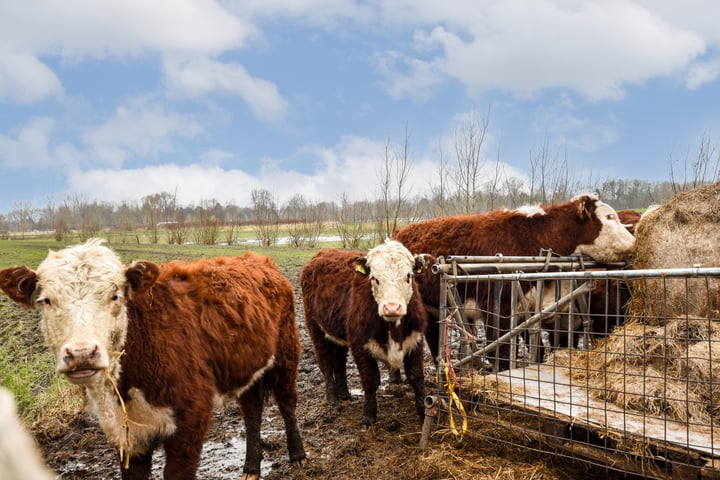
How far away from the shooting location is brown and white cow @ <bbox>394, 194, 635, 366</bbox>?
24.1 feet

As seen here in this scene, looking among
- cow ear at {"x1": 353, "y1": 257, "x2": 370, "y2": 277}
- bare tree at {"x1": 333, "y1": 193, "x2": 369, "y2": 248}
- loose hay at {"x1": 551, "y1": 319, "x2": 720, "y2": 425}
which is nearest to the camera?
loose hay at {"x1": 551, "y1": 319, "x2": 720, "y2": 425}

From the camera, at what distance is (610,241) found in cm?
736

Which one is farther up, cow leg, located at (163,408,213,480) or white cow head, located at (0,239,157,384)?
white cow head, located at (0,239,157,384)

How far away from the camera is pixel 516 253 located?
7.32m

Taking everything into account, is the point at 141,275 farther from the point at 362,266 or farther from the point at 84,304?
the point at 362,266

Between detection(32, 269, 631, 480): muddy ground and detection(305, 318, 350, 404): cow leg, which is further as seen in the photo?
detection(305, 318, 350, 404): cow leg

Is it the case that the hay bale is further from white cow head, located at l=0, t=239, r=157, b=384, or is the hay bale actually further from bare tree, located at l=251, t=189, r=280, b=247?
bare tree, located at l=251, t=189, r=280, b=247

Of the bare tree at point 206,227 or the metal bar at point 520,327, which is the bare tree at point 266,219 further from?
the metal bar at point 520,327

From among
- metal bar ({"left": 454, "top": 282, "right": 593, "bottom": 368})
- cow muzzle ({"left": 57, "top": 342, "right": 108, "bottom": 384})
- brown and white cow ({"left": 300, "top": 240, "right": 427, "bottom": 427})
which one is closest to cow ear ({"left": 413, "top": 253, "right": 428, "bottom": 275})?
brown and white cow ({"left": 300, "top": 240, "right": 427, "bottom": 427})

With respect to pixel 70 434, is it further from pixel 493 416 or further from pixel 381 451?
pixel 493 416

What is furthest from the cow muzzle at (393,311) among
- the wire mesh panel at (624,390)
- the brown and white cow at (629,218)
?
the brown and white cow at (629,218)

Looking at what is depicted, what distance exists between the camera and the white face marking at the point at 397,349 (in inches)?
227

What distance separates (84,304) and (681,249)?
580 centimetres

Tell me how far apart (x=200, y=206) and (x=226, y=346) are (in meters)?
42.1
